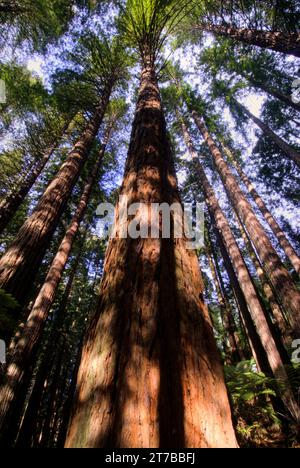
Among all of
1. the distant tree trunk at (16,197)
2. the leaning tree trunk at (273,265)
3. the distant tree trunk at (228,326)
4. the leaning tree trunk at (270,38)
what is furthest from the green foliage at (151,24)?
the distant tree trunk at (228,326)

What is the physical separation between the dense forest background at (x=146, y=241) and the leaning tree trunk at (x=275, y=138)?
0.15 meters

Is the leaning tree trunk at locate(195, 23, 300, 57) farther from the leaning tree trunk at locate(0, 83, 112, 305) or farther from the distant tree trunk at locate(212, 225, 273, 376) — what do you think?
the distant tree trunk at locate(212, 225, 273, 376)

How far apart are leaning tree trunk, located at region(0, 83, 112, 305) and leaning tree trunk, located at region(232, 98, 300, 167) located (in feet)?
35.7

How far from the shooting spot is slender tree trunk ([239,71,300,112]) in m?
14.9

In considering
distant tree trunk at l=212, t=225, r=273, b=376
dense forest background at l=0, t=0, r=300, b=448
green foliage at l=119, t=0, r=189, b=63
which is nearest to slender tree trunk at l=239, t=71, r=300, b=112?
dense forest background at l=0, t=0, r=300, b=448

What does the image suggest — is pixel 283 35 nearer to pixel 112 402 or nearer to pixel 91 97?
pixel 91 97

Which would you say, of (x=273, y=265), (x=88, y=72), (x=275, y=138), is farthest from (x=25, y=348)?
(x=275, y=138)

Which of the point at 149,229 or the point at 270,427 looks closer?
the point at 149,229

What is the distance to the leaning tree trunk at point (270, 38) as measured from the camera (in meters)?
7.87

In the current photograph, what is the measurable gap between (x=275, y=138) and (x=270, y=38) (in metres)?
5.93

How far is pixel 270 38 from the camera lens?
8.48m

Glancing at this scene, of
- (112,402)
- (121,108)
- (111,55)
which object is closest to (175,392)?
(112,402)

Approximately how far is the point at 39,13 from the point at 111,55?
9.86 ft

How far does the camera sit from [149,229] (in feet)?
5.41
